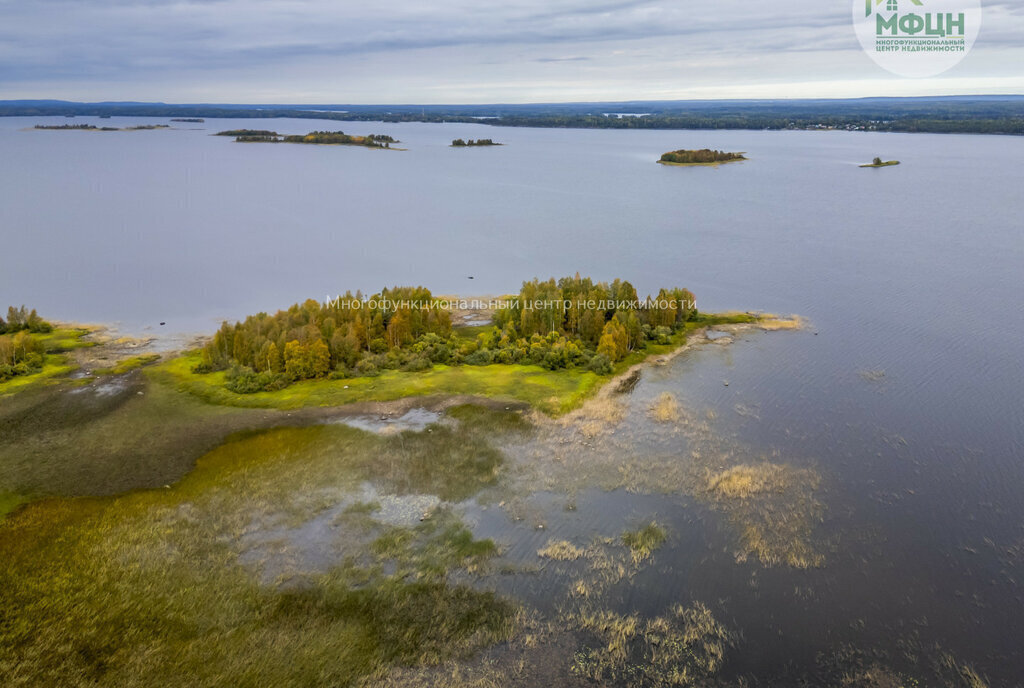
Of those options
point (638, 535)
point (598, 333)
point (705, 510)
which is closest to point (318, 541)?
point (638, 535)

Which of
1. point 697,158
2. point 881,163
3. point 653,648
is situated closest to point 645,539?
point 653,648

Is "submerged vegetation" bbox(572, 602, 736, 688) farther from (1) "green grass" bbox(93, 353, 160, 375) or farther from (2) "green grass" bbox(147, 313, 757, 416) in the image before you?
(1) "green grass" bbox(93, 353, 160, 375)

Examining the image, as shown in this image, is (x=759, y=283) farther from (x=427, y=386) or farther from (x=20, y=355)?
(x=20, y=355)

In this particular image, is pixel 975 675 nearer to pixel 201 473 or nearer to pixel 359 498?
pixel 359 498

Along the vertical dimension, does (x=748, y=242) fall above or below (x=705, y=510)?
above

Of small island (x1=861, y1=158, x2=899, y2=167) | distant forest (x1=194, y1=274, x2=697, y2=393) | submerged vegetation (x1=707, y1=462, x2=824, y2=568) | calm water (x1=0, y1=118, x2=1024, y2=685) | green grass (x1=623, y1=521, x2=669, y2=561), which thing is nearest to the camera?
calm water (x1=0, y1=118, x2=1024, y2=685)

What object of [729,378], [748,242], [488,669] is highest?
[748,242]

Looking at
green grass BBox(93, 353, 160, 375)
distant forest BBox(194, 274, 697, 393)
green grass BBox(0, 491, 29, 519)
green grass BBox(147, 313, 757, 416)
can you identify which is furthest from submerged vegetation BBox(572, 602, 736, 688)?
green grass BBox(93, 353, 160, 375)
